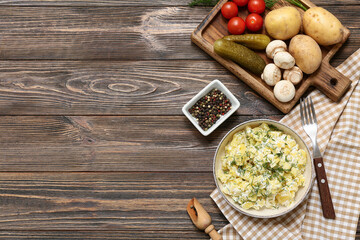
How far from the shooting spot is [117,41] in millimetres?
1812

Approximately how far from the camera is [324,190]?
63.6 inches

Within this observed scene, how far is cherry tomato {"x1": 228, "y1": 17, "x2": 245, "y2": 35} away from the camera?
1676 millimetres

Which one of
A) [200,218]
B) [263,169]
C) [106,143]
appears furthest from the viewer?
[106,143]

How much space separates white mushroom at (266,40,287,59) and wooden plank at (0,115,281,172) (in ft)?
1.08

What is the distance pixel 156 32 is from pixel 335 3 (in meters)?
0.95

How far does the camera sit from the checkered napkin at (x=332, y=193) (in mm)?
1630

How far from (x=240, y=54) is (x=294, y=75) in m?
0.28

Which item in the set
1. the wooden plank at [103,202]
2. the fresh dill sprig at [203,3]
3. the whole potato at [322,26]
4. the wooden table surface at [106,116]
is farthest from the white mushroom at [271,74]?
the wooden plank at [103,202]

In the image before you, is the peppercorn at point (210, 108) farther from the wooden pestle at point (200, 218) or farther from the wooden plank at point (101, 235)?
the wooden plank at point (101, 235)

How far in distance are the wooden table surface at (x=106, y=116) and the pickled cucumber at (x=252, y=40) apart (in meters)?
0.18

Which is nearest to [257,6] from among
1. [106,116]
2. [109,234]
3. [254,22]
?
[254,22]

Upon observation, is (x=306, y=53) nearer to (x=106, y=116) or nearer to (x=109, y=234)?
(x=106, y=116)

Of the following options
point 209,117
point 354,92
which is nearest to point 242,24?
point 209,117

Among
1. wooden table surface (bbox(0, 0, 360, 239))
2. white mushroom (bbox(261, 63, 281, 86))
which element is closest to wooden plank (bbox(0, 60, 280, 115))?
wooden table surface (bbox(0, 0, 360, 239))
